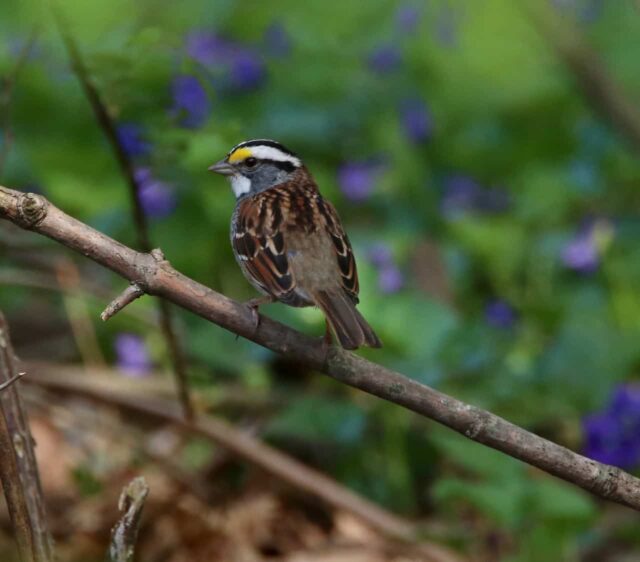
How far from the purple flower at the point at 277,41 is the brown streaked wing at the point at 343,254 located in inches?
184

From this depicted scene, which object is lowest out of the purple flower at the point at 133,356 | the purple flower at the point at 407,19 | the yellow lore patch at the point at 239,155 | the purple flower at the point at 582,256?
the yellow lore patch at the point at 239,155

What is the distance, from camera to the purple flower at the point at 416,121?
8.03m

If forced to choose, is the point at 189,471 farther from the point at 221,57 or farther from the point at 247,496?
the point at 221,57

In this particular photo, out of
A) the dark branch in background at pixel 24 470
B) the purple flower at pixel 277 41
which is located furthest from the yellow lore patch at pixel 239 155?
the purple flower at pixel 277 41

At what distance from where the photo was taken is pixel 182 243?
20.9 feet

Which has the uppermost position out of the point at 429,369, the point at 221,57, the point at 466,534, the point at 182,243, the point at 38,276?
the point at 221,57

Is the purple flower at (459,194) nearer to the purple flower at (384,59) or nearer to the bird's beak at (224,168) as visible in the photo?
the purple flower at (384,59)

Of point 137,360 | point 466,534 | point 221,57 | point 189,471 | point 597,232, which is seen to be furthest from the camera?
point 221,57

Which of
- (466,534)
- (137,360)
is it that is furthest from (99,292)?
(466,534)

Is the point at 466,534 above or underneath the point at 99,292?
underneath

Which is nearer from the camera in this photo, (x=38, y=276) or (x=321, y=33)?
(x=38, y=276)

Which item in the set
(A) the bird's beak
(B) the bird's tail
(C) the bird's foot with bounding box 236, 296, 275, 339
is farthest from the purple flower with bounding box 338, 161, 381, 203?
(C) the bird's foot with bounding box 236, 296, 275, 339

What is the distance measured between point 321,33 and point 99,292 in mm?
4136

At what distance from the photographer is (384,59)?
8898 mm
